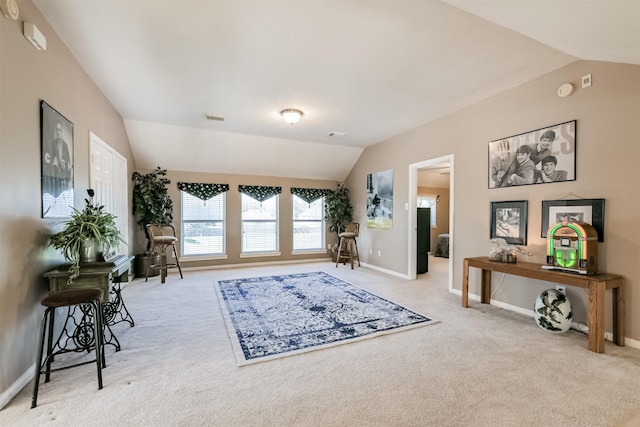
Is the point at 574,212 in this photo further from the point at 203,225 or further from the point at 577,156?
the point at 203,225

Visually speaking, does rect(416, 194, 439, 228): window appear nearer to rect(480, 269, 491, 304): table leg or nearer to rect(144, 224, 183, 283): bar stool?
rect(480, 269, 491, 304): table leg

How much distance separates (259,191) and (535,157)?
5041 mm

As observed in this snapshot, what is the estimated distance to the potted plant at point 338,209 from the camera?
6691 millimetres

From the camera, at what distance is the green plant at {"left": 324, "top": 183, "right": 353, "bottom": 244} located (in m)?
6.69

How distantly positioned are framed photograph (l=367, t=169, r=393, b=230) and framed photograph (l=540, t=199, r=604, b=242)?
2.69 metres

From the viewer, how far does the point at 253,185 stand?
21.1 ft

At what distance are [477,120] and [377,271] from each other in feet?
10.9

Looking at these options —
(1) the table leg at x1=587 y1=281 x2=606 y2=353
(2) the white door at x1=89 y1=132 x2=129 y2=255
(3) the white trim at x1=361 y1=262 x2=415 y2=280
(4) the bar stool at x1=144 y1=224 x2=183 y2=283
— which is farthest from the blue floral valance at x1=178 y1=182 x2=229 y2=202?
(1) the table leg at x1=587 y1=281 x2=606 y2=353

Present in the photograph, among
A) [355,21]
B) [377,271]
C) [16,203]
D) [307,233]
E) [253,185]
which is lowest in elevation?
[377,271]

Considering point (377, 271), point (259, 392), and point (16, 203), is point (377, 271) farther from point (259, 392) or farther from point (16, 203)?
point (16, 203)

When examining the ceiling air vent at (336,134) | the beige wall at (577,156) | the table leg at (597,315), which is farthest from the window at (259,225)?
the table leg at (597,315)

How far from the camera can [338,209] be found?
21.9ft

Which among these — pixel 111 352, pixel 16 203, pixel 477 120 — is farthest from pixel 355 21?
pixel 111 352

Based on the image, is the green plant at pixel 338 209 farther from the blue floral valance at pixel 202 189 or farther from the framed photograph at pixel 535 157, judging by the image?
the framed photograph at pixel 535 157
